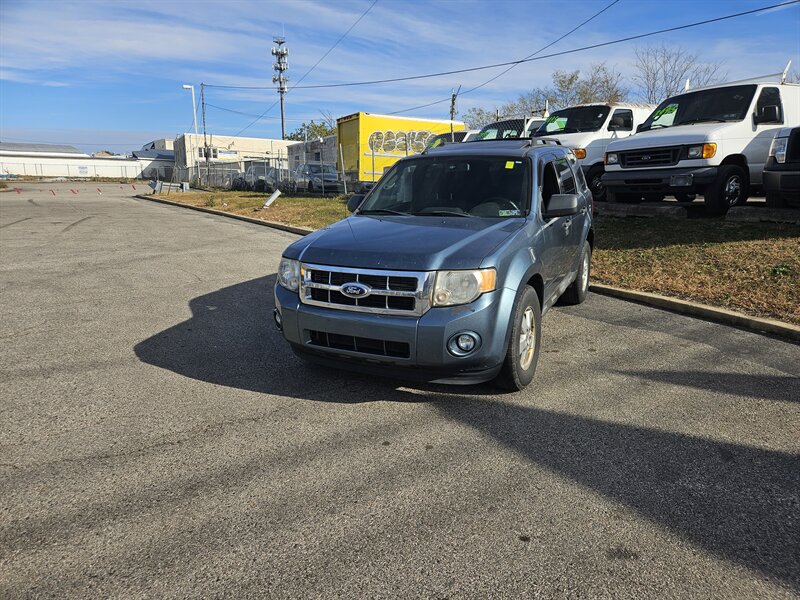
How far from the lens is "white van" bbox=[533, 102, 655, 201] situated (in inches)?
492

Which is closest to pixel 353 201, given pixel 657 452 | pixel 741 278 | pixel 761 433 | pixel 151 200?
pixel 657 452

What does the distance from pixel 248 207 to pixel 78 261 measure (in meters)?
10.8

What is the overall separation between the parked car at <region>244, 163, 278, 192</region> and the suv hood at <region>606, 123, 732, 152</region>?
800 inches

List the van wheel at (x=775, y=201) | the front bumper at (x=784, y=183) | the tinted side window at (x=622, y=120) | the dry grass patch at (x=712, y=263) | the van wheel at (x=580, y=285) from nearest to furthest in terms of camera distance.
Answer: the dry grass patch at (x=712, y=263) → the van wheel at (x=580, y=285) → the front bumper at (x=784, y=183) → the van wheel at (x=775, y=201) → the tinted side window at (x=622, y=120)

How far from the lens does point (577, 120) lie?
1332 centimetres

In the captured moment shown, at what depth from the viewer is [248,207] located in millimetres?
19781

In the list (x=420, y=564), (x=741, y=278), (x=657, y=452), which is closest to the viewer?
(x=420, y=564)

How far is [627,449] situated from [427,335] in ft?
4.54

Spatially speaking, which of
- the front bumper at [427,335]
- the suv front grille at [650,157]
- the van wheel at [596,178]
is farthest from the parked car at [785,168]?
the front bumper at [427,335]

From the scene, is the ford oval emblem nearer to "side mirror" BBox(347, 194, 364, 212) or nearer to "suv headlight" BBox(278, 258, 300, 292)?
"suv headlight" BBox(278, 258, 300, 292)

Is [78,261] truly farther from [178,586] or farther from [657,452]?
[657,452]

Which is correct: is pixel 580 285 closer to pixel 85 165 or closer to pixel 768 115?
pixel 768 115

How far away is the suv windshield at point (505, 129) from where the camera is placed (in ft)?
54.9

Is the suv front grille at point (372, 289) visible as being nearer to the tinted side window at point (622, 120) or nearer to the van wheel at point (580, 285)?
the van wheel at point (580, 285)
